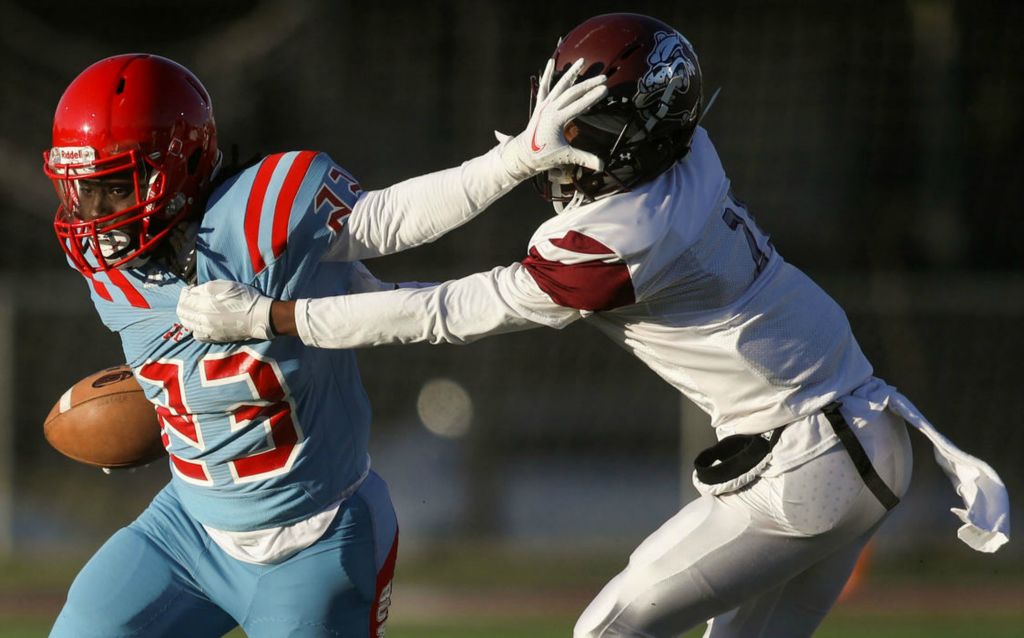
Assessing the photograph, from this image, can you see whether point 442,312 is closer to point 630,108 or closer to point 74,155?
point 630,108

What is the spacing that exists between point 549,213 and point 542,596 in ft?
11.9

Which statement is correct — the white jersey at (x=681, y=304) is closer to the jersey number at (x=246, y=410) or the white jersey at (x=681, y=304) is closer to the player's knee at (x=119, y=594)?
the jersey number at (x=246, y=410)

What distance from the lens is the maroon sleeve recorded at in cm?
284

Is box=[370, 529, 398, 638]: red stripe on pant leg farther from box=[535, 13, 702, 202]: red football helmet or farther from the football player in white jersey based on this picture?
box=[535, 13, 702, 202]: red football helmet

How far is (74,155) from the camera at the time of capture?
2959mm

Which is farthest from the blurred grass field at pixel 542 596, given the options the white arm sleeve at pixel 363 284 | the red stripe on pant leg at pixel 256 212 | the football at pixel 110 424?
the red stripe on pant leg at pixel 256 212

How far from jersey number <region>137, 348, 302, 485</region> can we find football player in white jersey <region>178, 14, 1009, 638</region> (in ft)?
0.48

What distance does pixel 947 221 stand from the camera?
9.09 metres

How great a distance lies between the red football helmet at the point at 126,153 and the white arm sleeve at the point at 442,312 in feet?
1.33

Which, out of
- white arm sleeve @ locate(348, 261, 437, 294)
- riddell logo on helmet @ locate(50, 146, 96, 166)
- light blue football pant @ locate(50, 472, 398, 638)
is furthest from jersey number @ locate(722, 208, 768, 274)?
riddell logo on helmet @ locate(50, 146, 96, 166)

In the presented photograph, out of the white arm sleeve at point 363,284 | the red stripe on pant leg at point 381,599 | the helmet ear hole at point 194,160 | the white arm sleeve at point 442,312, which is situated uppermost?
the helmet ear hole at point 194,160

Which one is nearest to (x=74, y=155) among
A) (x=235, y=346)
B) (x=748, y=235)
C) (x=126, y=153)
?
(x=126, y=153)

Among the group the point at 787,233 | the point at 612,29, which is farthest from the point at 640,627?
the point at 787,233

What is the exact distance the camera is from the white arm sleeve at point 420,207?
3.04 metres
